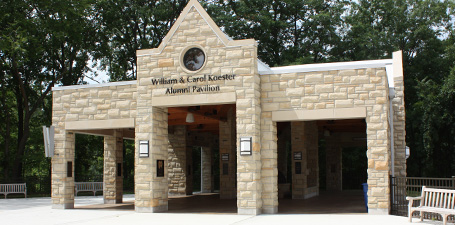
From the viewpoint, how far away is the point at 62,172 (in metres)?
15.7

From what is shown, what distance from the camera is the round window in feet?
45.9

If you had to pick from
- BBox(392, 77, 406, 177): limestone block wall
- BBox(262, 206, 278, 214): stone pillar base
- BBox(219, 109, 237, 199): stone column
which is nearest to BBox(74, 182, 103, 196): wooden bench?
BBox(219, 109, 237, 199): stone column

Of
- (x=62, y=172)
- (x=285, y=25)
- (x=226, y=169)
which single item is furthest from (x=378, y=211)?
(x=285, y=25)

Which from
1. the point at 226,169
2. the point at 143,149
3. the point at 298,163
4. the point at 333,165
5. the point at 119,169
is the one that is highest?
the point at 143,149

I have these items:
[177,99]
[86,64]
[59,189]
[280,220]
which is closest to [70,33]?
[86,64]

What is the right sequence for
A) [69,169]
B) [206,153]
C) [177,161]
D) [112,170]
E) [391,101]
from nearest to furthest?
1. [69,169]
2. [391,101]
3. [112,170]
4. [177,161]
5. [206,153]

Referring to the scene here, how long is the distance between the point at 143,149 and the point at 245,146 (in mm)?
3058

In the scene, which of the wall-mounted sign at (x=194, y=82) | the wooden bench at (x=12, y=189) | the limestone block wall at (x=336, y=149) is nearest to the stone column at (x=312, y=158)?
the limestone block wall at (x=336, y=149)

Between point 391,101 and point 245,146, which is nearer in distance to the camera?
point 245,146

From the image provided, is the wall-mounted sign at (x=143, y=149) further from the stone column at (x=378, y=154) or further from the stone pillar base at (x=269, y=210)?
the stone column at (x=378, y=154)

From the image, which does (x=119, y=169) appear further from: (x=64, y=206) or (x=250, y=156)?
(x=250, y=156)

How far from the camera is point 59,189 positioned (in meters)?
15.7

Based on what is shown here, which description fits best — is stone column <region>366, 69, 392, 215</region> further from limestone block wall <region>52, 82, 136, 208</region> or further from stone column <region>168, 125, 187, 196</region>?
stone column <region>168, 125, 187, 196</region>

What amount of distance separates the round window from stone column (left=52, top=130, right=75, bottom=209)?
15.9 feet
